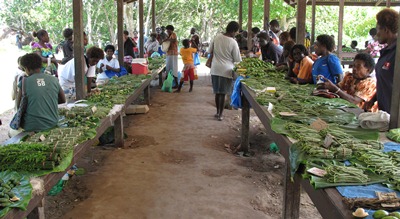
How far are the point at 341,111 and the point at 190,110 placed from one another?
247 inches

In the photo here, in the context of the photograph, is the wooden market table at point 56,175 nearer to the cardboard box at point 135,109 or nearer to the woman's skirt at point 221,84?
the woman's skirt at point 221,84

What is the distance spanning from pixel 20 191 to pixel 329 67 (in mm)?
4209

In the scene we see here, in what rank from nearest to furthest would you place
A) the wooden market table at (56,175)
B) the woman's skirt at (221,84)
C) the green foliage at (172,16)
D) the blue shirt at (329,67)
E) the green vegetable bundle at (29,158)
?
the wooden market table at (56,175) < the green vegetable bundle at (29,158) < the blue shirt at (329,67) < the woman's skirt at (221,84) < the green foliage at (172,16)

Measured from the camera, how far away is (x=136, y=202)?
15.5 ft

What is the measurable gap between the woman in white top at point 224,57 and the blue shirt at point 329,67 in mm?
2949

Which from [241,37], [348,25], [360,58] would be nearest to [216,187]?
[360,58]

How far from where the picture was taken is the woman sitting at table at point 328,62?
215 inches

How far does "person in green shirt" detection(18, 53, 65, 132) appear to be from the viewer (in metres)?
4.54

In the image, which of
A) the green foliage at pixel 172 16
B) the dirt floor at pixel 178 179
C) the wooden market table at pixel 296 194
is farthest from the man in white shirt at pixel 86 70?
the green foliage at pixel 172 16

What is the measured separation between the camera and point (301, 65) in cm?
616

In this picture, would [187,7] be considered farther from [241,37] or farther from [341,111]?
[341,111]

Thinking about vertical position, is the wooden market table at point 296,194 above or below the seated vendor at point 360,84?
below

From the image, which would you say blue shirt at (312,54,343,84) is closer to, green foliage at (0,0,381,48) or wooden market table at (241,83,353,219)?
wooden market table at (241,83,353,219)

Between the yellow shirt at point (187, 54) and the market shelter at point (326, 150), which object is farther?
the yellow shirt at point (187, 54)
